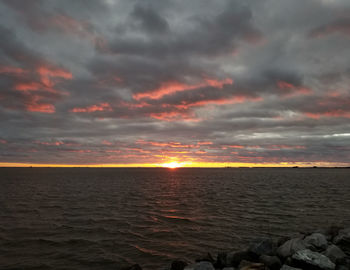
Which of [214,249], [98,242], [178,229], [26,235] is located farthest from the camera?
[178,229]

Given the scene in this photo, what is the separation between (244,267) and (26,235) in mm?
16945

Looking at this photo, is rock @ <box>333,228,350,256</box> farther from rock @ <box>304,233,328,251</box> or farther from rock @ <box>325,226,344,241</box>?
rock @ <box>325,226,344,241</box>

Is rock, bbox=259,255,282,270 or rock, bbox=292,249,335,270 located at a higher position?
rock, bbox=292,249,335,270

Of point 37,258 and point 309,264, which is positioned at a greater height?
point 309,264

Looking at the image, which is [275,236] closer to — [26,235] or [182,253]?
[182,253]

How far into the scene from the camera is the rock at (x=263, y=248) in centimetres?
1346

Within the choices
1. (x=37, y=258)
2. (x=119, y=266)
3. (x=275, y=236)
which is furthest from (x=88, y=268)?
(x=275, y=236)

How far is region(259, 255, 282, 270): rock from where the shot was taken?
11.8 m

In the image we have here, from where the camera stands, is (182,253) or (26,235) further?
(26,235)

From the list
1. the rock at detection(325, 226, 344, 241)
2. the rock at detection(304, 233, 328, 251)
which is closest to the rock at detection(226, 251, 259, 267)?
the rock at detection(304, 233, 328, 251)

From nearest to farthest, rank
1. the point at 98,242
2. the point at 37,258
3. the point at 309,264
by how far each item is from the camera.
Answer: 1. the point at 309,264
2. the point at 37,258
3. the point at 98,242

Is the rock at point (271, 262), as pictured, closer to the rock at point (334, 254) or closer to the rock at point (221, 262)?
the rock at point (221, 262)

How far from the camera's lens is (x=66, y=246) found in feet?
54.9

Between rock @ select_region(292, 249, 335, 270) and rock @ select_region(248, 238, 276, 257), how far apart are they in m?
2.36
